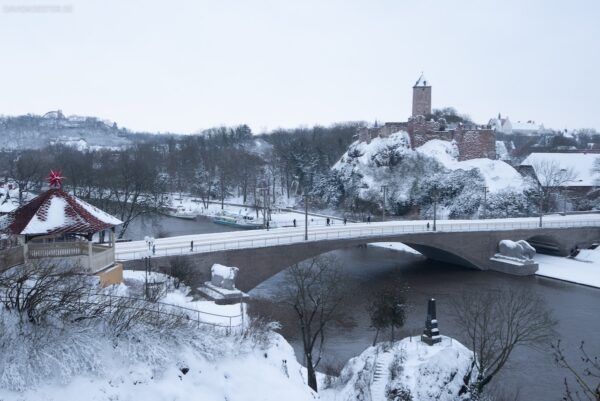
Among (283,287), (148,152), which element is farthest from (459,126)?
(148,152)

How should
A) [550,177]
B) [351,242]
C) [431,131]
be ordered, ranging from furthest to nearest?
[431,131] → [550,177] → [351,242]

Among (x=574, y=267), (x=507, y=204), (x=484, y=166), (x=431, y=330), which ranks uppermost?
(x=484, y=166)

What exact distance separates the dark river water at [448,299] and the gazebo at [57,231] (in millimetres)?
9969

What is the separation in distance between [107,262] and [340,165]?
188ft

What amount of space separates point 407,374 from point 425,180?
4913 cm

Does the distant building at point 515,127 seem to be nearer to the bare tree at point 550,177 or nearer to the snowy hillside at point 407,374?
the bare tree at point 550,177

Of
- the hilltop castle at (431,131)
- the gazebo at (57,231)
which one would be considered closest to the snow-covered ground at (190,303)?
the gazebo at (57,231)

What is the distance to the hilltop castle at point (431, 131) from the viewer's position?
64.9m

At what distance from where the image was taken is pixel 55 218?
15.2m

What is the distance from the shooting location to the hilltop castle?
6488 centimetres

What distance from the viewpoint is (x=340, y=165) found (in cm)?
7238

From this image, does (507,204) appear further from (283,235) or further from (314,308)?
(314,308)

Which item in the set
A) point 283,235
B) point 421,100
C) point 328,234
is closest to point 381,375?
point 283,235

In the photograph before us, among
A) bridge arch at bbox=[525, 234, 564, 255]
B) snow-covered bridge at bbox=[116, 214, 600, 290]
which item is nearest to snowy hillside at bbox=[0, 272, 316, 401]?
snow-covered bridge at bbox=[116, 214, 600, 290]
